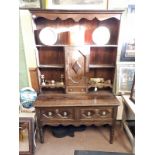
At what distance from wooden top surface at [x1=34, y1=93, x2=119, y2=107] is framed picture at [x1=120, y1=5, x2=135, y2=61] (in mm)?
567

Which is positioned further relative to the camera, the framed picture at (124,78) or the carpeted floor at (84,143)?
the framed picture at (124,78)

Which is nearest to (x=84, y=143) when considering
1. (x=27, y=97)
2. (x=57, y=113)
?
(x=57, y=113)

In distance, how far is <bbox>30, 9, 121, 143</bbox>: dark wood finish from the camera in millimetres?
2165

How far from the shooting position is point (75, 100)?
226cm

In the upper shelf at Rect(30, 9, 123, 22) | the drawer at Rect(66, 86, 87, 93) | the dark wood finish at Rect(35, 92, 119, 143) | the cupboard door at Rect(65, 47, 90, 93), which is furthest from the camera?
the drawer at Rect(66, 86, 87, 93)

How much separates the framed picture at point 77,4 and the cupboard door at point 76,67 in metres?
0.48

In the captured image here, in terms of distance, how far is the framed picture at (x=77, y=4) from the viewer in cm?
220

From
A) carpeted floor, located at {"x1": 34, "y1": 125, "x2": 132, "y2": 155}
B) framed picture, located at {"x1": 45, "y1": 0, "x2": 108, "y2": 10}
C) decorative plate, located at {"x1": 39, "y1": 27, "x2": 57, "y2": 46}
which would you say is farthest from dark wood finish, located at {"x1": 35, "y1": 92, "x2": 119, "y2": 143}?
framed picture, located at {"x1": 45, "y1": 0, "x2": 108, "y2": 10}

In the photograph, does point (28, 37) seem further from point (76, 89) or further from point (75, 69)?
point (76, 89)

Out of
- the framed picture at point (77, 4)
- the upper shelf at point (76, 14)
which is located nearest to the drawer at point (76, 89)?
the upper shelf at point (76, 14)

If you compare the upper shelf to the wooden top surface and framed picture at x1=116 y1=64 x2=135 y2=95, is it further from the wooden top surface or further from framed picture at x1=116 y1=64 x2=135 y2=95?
the wooden top surface

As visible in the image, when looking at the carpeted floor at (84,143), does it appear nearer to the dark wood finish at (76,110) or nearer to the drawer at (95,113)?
the dark wood finish at (76,110)

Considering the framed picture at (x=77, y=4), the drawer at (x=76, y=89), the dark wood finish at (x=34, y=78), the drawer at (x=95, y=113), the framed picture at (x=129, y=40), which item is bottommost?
the drawer at (x=95, y=113)
